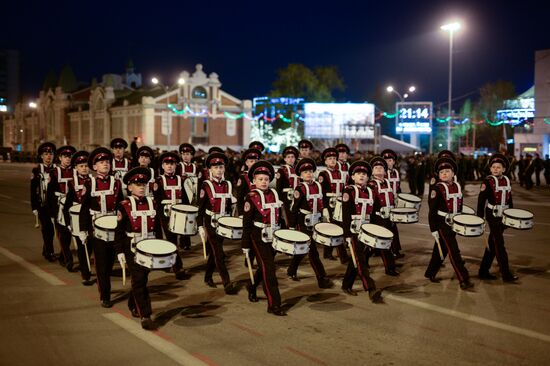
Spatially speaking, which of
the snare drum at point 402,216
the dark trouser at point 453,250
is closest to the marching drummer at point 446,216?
the dark trouser at point 453,250

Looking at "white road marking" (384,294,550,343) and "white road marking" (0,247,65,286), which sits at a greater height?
"white road marking" (0,247,65,286)

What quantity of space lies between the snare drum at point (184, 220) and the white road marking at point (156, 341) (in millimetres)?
2000

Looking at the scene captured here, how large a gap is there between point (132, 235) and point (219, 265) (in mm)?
1923

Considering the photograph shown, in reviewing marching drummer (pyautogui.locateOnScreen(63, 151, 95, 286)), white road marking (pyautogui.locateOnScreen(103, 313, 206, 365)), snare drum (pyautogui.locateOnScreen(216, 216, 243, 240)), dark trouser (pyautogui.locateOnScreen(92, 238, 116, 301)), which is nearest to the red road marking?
white road marking (pyautogui.locateOnScreen(103, 313, 206, 365))

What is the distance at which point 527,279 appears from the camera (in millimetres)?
10000

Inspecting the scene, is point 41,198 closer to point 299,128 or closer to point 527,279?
point 527,279

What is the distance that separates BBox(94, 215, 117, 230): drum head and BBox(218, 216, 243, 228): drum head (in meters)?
1.44

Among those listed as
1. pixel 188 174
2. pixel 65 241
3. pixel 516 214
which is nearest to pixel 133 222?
pixel 65 241

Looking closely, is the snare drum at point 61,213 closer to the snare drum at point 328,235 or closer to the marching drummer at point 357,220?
the snare drum at point 328,235

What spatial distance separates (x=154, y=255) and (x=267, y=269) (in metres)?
1.63

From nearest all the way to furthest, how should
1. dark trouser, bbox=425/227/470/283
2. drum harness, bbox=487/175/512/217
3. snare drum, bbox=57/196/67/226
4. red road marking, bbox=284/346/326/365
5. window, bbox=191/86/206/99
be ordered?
red road marking, bbox=284/346/326/365 → dark trouser, bbox=425/227/470/283 → drum harness, bbox=487/175/512/217 → snare drum, bbox=57/196/67/226 → window, bbox=191/86/206/99

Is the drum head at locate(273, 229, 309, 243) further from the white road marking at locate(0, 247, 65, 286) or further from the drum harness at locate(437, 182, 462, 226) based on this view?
the white road marking at locate(0, 247, 65, 286)

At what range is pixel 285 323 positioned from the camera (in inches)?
294

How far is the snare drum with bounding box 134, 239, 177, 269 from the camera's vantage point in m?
6.93
